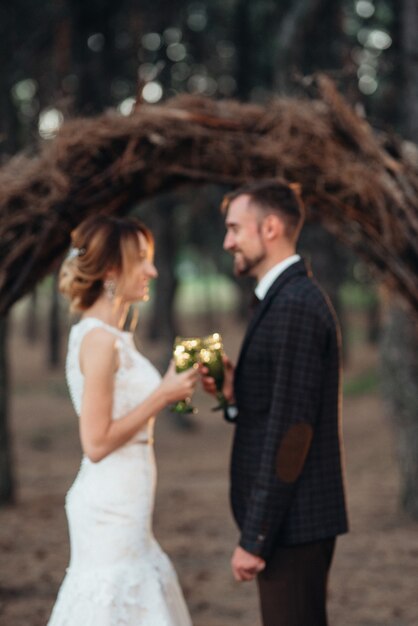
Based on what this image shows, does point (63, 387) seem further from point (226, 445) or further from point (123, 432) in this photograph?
point (123, 432)

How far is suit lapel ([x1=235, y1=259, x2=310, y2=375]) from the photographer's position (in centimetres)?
345

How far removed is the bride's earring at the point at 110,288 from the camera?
3.71 meters

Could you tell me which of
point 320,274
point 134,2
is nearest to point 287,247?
point 320,274

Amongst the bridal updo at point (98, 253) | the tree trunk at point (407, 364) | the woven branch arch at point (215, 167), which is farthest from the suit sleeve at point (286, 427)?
the tree trunk at point (407, 364)

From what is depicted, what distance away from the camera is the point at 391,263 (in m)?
5.59

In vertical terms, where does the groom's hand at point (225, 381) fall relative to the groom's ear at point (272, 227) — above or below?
below

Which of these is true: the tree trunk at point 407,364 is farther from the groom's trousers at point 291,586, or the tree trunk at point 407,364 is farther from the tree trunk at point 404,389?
the groom's trousers at point 291,586

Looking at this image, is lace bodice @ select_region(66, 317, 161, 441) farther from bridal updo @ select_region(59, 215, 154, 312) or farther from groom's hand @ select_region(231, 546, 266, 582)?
groom's hand @ select_region(231, 546, 266, 582)

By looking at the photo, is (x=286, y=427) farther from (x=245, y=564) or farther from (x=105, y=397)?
(x=105, y=397)

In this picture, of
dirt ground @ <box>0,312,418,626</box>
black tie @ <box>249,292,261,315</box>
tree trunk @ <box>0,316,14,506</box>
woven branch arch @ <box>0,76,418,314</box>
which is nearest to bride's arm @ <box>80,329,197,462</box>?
black tie @ <box>249,292,261,315</box>

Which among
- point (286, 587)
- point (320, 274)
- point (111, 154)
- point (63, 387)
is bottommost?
point (63, 387)

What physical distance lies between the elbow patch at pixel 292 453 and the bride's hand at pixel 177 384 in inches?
17.6

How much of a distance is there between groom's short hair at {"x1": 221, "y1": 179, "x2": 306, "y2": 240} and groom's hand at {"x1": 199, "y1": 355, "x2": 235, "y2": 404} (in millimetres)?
601

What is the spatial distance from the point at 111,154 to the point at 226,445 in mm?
10119
